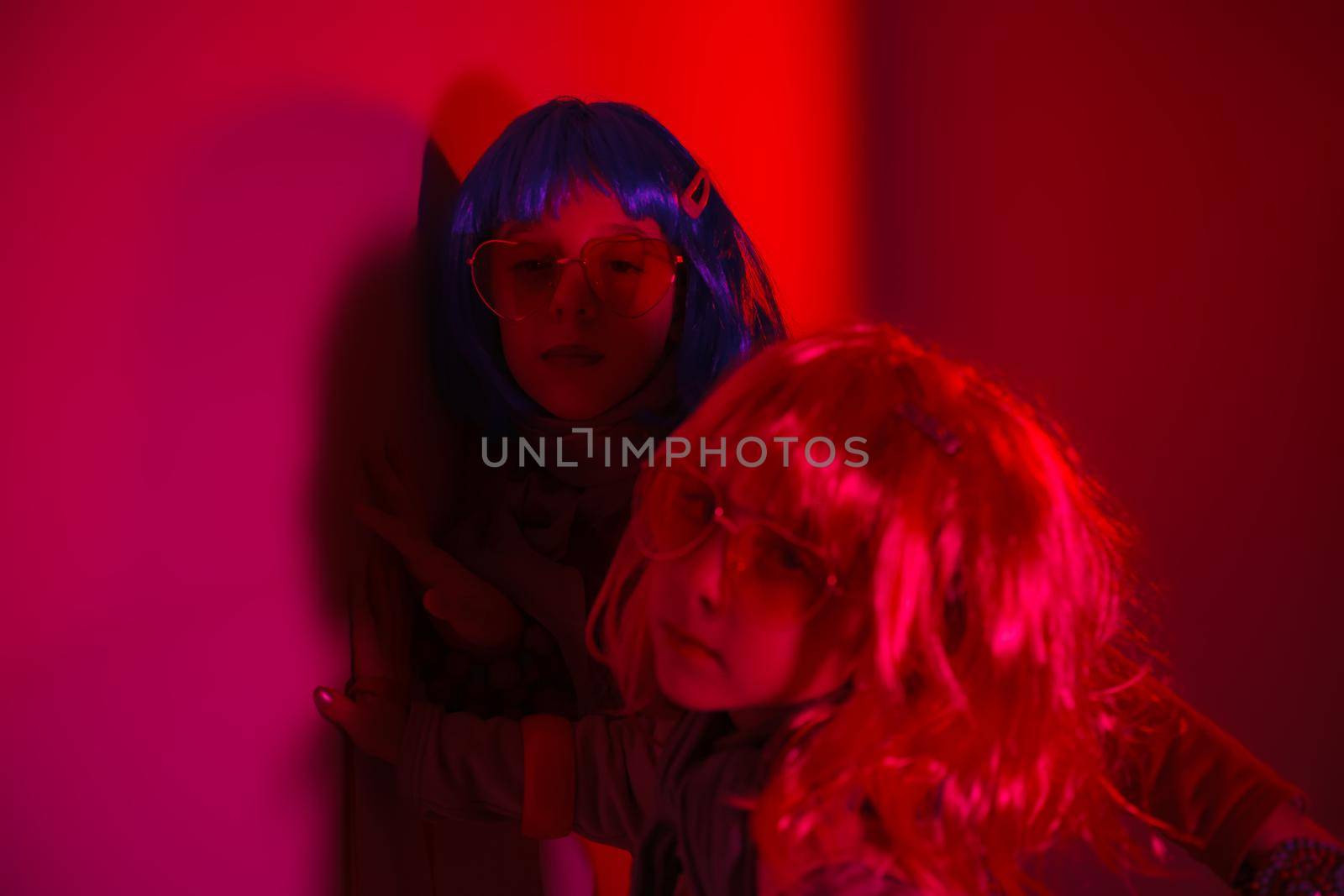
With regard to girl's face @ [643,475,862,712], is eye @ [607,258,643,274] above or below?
above

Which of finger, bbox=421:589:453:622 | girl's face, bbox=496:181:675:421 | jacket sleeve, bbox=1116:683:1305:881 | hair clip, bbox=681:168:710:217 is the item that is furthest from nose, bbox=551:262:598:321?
jacket sleeve, bbox=1116:683:1305:881

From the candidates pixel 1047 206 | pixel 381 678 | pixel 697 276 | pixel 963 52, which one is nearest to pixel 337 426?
pixel 381 678

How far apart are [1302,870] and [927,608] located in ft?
1.02

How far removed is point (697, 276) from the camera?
0.87 meters

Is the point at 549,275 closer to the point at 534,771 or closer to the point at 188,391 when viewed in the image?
the point at 188,391

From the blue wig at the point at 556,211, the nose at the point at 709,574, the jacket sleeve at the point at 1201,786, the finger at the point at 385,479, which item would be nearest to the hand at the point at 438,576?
the finger at the point at 385,479

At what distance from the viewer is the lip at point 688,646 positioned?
0.63 m

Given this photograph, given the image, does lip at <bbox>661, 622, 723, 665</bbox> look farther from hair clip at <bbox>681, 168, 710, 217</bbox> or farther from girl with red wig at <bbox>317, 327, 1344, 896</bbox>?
hair clip at <bbox>681, 168, 710, 217</bbox>

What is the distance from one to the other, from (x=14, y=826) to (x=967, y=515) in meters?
0.58

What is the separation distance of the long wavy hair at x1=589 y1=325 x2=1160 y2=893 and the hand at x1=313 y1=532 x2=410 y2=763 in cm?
29

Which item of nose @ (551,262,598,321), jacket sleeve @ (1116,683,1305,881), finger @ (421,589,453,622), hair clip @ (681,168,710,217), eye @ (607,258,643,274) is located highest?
hair clip @ (681,168,710,217)

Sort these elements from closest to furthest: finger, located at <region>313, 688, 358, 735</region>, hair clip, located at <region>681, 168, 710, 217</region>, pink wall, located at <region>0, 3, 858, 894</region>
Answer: pink wall, located at <region>0, 3, 858, 894</region>, finger, located at <region>313, 688, 358, 735</region>, hair clip, located at <region>681, 168, 710, 217</region>

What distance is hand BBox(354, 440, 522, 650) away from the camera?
78 cm

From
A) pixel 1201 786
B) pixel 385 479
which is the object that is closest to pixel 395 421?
pixel 385 479
